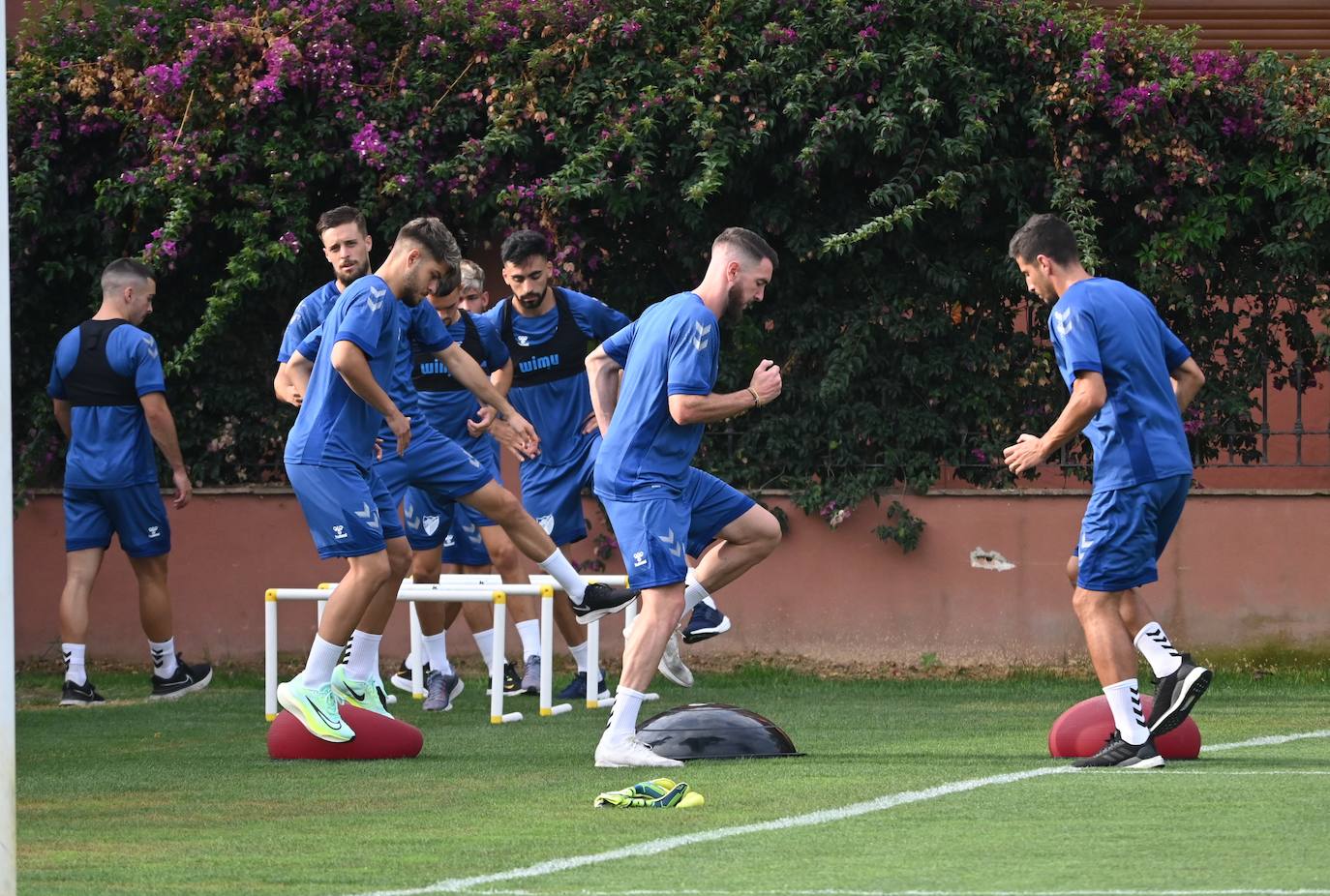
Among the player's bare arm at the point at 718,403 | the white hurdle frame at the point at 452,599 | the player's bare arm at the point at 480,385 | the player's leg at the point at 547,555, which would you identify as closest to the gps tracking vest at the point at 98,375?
the white hurdle frame at the point at 452,599

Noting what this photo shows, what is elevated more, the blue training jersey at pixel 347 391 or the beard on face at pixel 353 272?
the beard on face at pixel 353 272

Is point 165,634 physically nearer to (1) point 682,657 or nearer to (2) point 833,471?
(1) point 682,657

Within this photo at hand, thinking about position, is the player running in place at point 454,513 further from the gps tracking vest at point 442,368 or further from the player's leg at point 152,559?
the player's leg at point 152,559

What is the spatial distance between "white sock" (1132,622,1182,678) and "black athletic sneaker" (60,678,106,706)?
594 centimetres

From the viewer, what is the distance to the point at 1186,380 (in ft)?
26.8

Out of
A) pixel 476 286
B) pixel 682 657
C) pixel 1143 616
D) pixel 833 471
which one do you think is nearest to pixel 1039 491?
pixel 833 471

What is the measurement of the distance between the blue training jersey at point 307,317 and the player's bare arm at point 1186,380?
4.13 metres

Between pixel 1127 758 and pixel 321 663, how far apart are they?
10.5 feet

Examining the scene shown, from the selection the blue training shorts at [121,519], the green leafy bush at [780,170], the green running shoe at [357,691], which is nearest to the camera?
the green running shoe at [357,691]

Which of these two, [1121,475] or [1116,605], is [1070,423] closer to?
[1121,475]

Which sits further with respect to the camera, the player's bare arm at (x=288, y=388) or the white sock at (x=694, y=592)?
the player's bare arm at (x=288, y=388)

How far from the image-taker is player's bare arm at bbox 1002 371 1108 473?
7375 millimetres

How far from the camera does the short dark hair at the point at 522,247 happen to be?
1052 centimetres

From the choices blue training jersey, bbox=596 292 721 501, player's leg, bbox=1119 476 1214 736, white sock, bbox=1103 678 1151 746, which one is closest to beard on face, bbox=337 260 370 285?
blue training jersey, bbox=596 292 721 501
